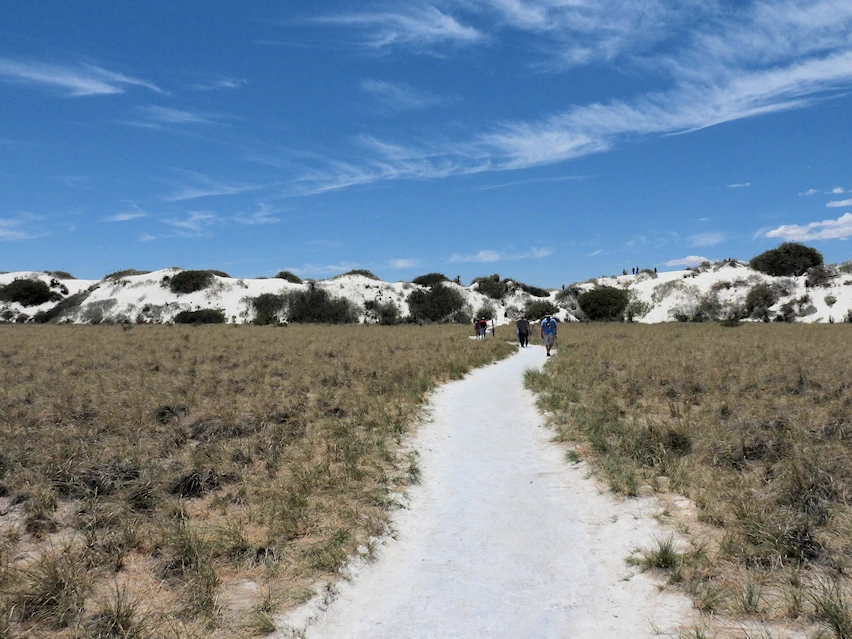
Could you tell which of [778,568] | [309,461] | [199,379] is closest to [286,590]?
[309,461]

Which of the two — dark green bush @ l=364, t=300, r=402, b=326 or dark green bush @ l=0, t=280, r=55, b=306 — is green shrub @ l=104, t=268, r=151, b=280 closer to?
dark green bush @ l=0, t=280, r=55, b=306

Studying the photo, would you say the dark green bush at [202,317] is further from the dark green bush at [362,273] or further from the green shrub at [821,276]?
the green shrub at [821,276]

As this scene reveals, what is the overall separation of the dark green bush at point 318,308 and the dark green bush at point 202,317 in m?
9.07

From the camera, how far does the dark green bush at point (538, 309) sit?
6738cm

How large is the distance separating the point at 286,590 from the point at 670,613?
3538 mm

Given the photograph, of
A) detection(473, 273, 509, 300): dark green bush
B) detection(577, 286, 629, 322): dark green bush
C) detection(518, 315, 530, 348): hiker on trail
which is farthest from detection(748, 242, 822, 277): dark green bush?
detection(518, 315, 530, 348): hiker on trail

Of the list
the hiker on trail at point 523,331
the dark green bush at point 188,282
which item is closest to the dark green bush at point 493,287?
the dark green bush at point 188,282

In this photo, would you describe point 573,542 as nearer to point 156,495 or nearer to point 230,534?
point 230,534

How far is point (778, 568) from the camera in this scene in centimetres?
489

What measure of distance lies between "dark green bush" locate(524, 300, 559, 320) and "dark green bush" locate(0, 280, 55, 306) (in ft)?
236

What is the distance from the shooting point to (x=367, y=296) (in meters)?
73.6

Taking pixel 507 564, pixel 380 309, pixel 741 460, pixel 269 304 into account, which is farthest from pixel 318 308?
pixel 507 564

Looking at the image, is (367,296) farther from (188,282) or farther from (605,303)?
(605,303)

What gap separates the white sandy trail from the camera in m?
4.42
